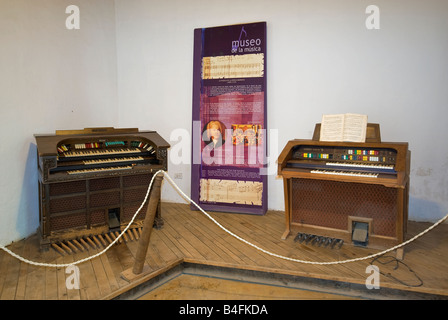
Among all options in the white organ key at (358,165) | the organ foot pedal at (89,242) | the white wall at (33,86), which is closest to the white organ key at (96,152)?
the white wall at (33,86)

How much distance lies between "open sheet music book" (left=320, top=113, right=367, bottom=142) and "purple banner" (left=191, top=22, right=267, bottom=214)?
1.18m

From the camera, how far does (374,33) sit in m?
4.34

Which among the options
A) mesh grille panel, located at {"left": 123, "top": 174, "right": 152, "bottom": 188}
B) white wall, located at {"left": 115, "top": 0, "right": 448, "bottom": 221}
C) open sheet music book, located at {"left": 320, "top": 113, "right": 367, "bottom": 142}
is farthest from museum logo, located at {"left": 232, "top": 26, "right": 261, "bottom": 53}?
mesh grille panel, located at {"left": 123, "top": 174, "right": 152, "bottom": 188}

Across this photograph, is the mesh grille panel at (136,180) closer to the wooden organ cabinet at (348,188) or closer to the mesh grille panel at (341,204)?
the wooden organ cabinet at (348,188)

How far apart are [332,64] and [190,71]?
2042 millimetres

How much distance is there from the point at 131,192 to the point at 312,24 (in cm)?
322

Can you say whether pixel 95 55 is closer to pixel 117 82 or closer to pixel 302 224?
pixel 117 82

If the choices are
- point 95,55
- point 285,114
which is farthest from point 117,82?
point 285,114

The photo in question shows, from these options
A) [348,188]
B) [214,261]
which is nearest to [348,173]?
[348,188]

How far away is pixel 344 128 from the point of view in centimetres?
360

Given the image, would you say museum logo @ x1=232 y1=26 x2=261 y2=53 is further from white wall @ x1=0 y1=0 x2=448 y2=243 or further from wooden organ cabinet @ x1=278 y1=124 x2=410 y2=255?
wooden organ cabinet @ x1=278 y1=124 x2=410 y2=255
